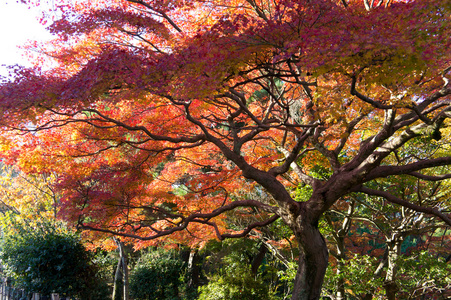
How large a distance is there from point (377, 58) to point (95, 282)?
6.09 metres

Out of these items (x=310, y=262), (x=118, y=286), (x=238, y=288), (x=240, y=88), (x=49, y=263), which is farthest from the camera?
(x=118, y=286)

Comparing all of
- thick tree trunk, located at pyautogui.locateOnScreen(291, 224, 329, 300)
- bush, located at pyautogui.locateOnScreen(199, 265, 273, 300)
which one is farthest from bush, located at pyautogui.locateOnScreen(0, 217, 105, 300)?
thick tree trunk, located at pyautogui.locateOnScreen(291, 224, 329, 300)

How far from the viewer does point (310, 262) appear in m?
4.40

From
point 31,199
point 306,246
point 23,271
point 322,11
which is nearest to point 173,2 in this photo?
point 322,11

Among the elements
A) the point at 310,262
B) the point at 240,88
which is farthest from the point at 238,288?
the point at 240,88

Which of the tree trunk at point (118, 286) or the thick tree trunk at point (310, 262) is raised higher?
the thick tree trunk at point (310, 262)

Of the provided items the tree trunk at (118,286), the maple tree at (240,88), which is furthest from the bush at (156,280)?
the maple tree at (240,88)

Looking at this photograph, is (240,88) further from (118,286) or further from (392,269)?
(118,286)

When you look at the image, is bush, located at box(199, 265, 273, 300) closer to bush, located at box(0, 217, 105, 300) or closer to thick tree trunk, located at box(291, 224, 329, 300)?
thick tree trunk, located at box(291, 224, 329, 300)

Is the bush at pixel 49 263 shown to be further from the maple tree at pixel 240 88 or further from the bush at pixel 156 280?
the bush at pixel 156 280

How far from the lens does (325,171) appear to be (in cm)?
714

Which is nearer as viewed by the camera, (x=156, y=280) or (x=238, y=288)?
(x=238, y=288)

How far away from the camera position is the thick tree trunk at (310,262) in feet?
14.3

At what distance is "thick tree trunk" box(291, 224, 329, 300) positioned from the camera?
437 centimetres
